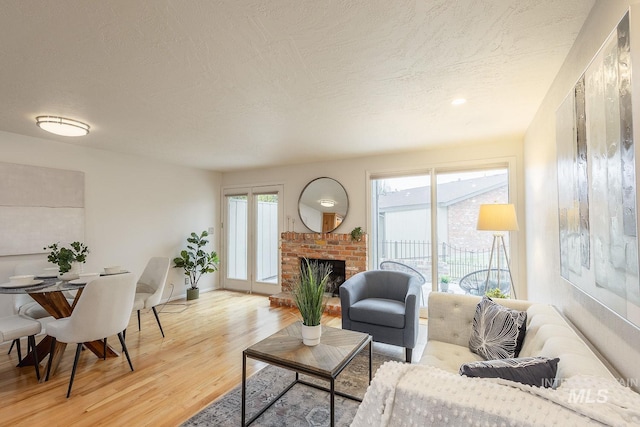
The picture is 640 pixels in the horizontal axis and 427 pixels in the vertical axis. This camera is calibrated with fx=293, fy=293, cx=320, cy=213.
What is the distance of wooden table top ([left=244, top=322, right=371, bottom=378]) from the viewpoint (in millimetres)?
1728

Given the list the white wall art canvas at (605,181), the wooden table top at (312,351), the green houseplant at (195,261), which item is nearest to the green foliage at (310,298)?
the wooden table top at (312,351)

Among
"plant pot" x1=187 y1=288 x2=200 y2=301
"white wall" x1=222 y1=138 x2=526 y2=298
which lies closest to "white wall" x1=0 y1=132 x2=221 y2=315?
"plant pot" x1=187 y1=288 x2=200 y2=301

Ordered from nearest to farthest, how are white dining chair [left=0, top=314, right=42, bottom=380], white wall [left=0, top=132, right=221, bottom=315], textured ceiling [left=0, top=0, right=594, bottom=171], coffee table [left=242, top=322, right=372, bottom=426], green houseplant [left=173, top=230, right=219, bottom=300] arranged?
textured ceiling [left=0, top=0, right=594, bottom=171] → coffee table [left=242, top=322, right=372, bottom=426] → white dining chair [left=0, top=314, right=42, bottom=380] → white wall [left=0, top=132, right=221, bottom=315] → green houseplant [left=173, top=230, right=219, bottom=300]

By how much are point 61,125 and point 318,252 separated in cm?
348

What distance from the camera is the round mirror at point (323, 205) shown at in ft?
15.4

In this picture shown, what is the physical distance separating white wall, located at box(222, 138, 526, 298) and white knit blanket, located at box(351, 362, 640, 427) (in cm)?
311

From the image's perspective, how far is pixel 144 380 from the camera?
2.44 metres

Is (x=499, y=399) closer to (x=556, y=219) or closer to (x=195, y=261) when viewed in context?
(x=556, y=219)

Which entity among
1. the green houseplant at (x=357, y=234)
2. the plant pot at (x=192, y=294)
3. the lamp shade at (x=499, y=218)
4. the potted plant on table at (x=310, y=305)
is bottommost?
the plant pot at (x=192, y=294)

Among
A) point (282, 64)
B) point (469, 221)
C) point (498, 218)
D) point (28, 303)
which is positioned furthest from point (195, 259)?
point (498, 218)

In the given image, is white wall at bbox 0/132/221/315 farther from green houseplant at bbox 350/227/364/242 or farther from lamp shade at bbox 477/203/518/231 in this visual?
lamp shade at bbox 477/203/518/231

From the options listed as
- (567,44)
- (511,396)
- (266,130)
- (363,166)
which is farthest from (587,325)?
(363,166)

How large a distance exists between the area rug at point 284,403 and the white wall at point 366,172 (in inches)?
94.9

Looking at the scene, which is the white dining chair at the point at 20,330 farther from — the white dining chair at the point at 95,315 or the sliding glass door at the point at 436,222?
the sliding glass door at the point at 436,222
